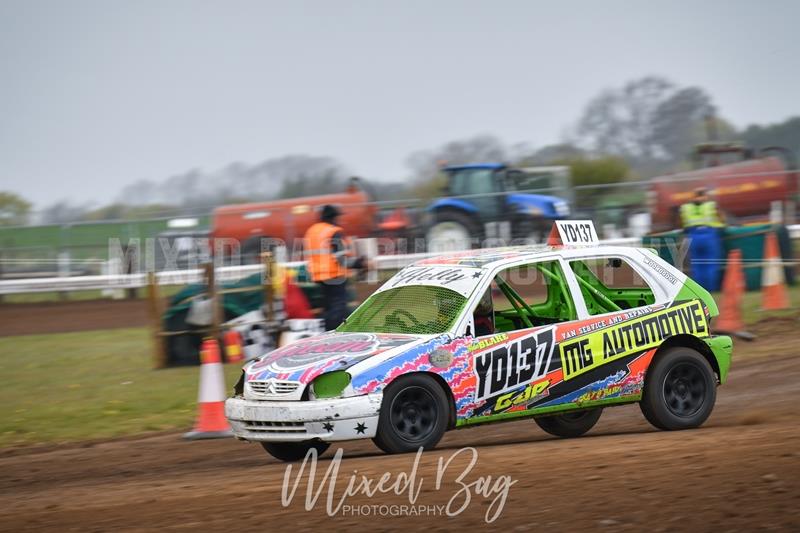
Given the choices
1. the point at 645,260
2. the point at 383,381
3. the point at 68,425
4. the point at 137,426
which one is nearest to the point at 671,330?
the point at 645,260

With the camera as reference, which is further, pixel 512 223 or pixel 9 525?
pixel 512 223

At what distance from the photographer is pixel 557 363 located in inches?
318

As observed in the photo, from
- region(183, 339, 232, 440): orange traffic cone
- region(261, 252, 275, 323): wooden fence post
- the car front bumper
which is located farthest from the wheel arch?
region(261, 252, 275, 323): wooden fence post

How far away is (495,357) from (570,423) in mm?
1666

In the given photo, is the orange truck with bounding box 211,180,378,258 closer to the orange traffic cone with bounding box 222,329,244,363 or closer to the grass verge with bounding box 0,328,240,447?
the grass verge with bounding box 0,328,240,447

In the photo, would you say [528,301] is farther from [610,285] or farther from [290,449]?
[290,449]

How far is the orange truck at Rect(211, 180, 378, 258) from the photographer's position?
2225 cm

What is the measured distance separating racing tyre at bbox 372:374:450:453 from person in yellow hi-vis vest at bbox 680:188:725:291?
423 inches

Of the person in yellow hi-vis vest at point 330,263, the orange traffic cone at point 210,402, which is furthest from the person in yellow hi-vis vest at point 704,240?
the orange traffic cone at point 210,402

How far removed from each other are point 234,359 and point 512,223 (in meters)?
8.97

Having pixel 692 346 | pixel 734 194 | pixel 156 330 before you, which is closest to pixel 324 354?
pixel 692 346

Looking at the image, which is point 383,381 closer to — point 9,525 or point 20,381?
point 9,525

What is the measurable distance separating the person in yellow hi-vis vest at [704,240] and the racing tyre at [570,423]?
8.71 metres

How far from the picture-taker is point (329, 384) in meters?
7.38
